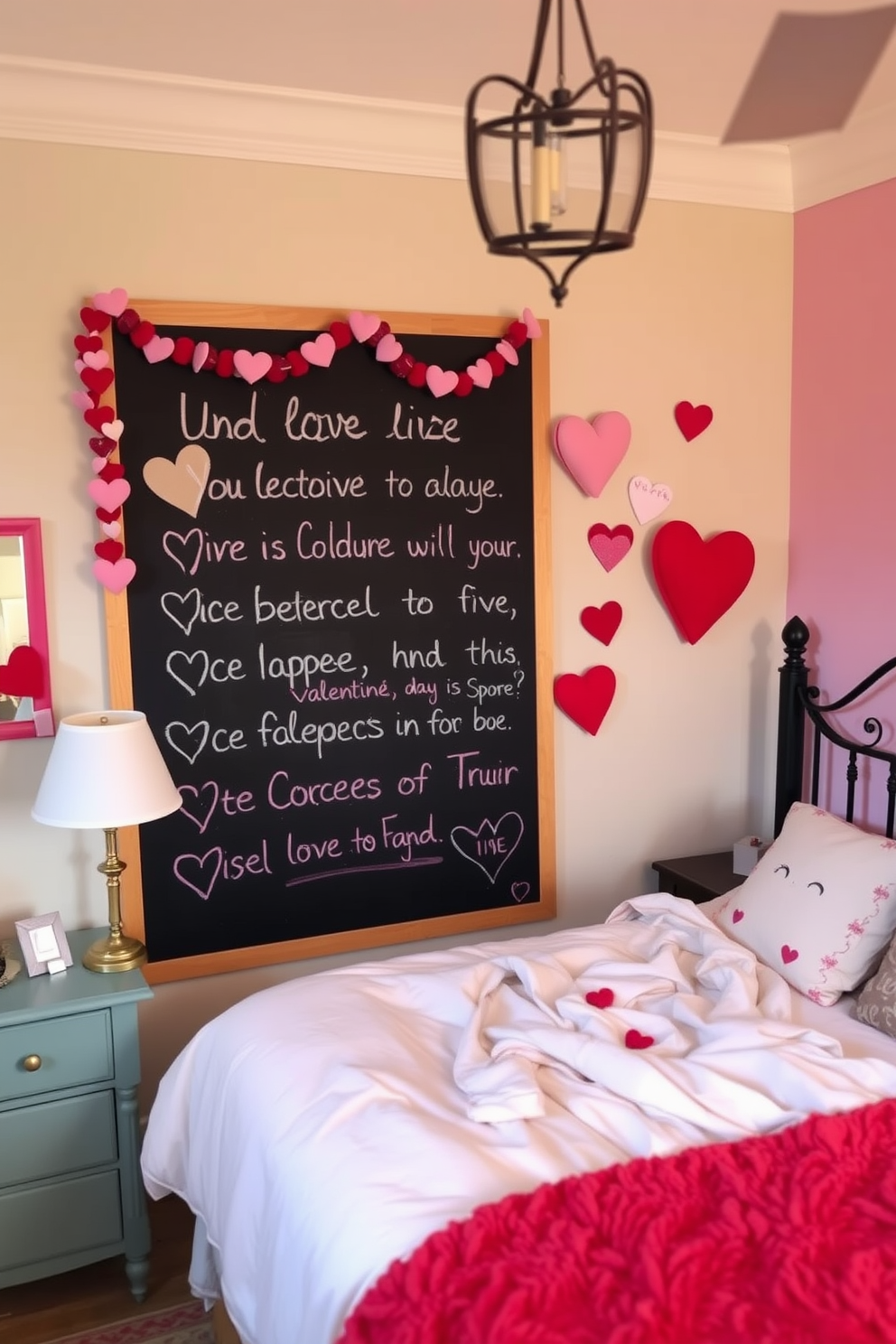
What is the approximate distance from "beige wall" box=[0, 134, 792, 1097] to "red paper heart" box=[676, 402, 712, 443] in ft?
0.09

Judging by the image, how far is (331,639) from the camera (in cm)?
278

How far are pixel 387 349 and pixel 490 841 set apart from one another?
1.27 meters

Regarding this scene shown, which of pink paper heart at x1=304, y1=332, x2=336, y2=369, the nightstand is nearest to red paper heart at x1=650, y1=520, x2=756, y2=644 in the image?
the nightstand

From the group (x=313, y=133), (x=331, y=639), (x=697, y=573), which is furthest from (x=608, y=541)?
(x=313, y=133)

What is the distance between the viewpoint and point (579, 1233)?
1.46 meters

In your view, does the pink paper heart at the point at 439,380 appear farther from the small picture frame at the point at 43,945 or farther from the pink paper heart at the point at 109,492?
the small picture frame at the point at 43,945

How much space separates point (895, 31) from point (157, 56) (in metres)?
1.49

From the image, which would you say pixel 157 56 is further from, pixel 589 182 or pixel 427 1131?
pixel 427 1131

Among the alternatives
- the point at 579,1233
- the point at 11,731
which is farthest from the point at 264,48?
the point at 579,1233

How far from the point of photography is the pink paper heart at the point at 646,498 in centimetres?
306

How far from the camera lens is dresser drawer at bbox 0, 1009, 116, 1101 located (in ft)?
7.43

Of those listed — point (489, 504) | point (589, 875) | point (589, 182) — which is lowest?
point (589, 875)

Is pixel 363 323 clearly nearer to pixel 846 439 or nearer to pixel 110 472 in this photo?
pixel 110 472

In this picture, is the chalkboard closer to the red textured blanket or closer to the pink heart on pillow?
→ the pink heart on pillow
